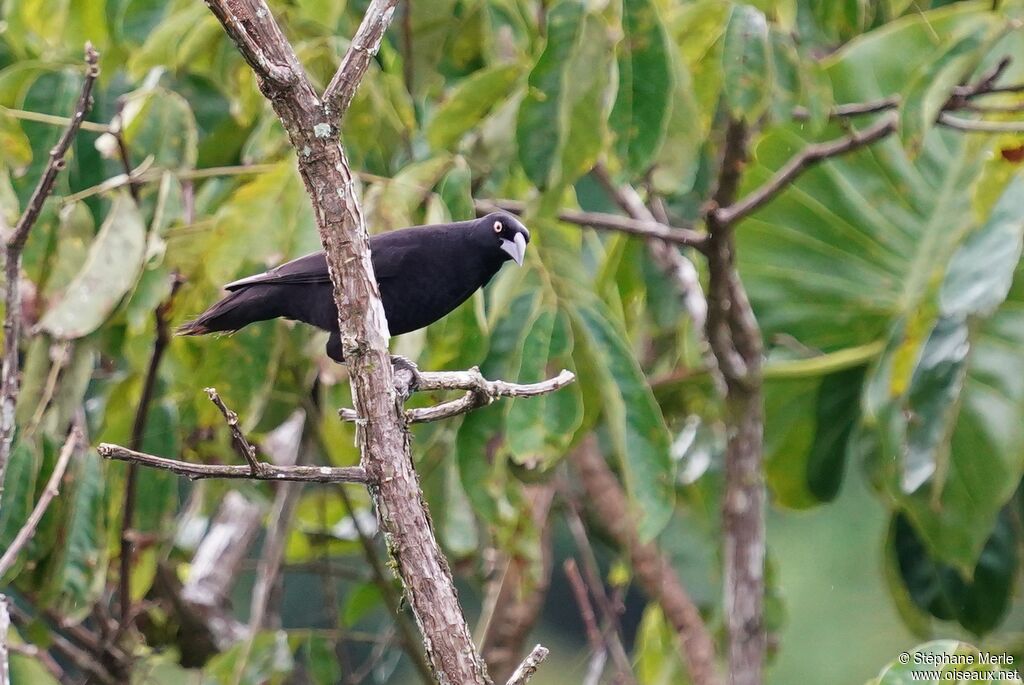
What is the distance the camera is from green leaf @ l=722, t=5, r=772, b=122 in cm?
293

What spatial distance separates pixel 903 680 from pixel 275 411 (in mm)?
2303

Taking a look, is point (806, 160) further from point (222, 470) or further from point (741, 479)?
point (222, 470)

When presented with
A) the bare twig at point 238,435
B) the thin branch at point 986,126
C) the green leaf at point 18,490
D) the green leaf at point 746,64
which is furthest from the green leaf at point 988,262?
the green leaf at point 18,490

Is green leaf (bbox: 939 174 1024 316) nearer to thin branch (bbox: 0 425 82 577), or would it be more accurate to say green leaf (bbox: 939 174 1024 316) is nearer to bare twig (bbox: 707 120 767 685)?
bare twig (bbox: 707 120 767 685)

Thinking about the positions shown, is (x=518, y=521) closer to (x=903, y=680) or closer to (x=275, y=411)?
(x=275, y=411)

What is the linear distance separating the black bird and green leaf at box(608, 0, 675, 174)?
0.32m

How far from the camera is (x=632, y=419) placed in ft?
9.55

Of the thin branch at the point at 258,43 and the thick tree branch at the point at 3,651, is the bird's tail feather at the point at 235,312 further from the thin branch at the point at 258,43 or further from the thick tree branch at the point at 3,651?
the thin branch at the point at 258,43

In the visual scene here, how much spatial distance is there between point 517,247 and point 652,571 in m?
2.08

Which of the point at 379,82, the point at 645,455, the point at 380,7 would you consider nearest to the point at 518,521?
the point at 645,455

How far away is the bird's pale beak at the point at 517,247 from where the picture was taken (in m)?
2.88

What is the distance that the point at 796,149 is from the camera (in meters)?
4.53

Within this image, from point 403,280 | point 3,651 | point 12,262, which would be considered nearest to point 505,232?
point 403,280

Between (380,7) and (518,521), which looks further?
(518,521)
